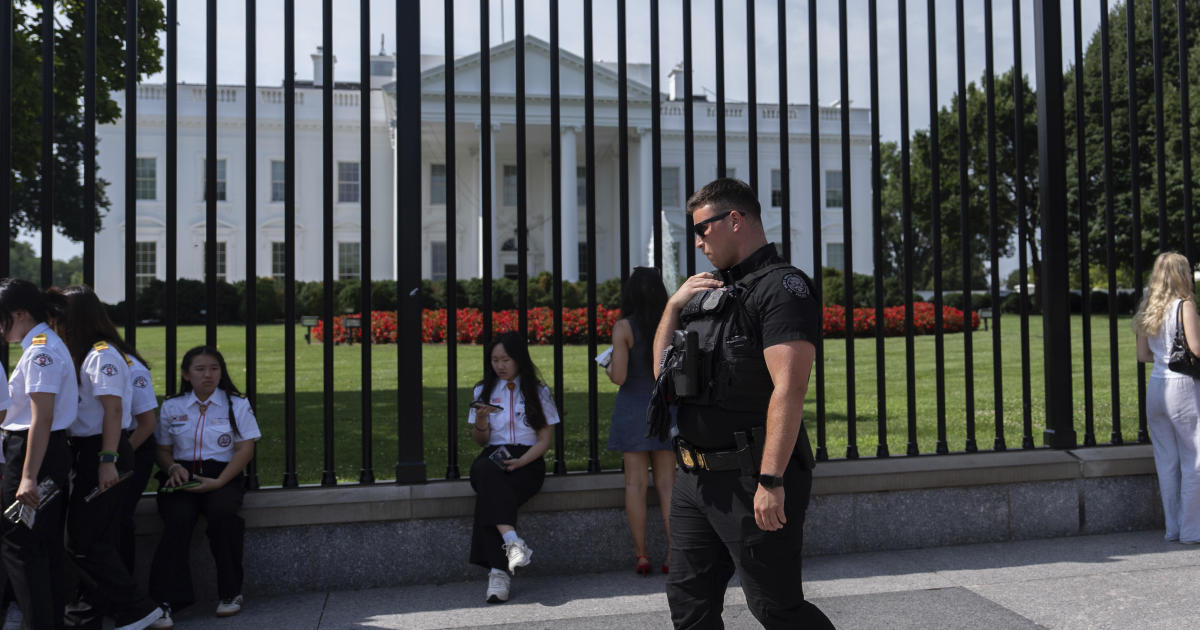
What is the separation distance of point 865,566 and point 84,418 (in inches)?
153

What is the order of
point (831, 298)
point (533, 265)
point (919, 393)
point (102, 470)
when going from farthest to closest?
1. point (533, 265)
2. point (831, 298)
3. point (919, 393)
4. point (102, 470)

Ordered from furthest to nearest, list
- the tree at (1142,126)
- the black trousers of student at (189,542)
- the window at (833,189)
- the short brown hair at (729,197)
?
1. the window at (833,189)
2. the tree at (1142,126)
3. the black trousers of student at (189,542)
4. the short brown hair at (729,197)

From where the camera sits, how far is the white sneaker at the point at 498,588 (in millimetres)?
4453

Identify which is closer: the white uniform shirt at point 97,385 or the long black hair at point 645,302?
the white uniform shirt at point 97,385

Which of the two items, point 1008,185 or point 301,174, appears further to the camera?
point 1008,185

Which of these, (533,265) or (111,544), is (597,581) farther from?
(533,265)

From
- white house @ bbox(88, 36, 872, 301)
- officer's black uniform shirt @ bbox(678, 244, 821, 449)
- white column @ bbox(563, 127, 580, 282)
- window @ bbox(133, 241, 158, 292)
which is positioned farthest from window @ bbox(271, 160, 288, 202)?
officer's black uniform shirt @ bbox(678, 244, 821, 449)

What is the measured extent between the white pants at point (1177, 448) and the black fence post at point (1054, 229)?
1.50 feet

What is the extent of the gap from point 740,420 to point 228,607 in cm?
273

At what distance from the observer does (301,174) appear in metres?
37.2

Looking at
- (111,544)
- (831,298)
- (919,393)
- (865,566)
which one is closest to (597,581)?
(865,566)

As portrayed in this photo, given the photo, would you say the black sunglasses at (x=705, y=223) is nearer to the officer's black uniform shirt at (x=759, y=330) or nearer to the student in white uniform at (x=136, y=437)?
the officer's black uniform shirt at (x=759, y=330)


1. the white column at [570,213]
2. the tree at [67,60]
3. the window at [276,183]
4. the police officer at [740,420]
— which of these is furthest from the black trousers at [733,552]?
the window at [276,183]

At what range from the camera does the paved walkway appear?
416 cm
